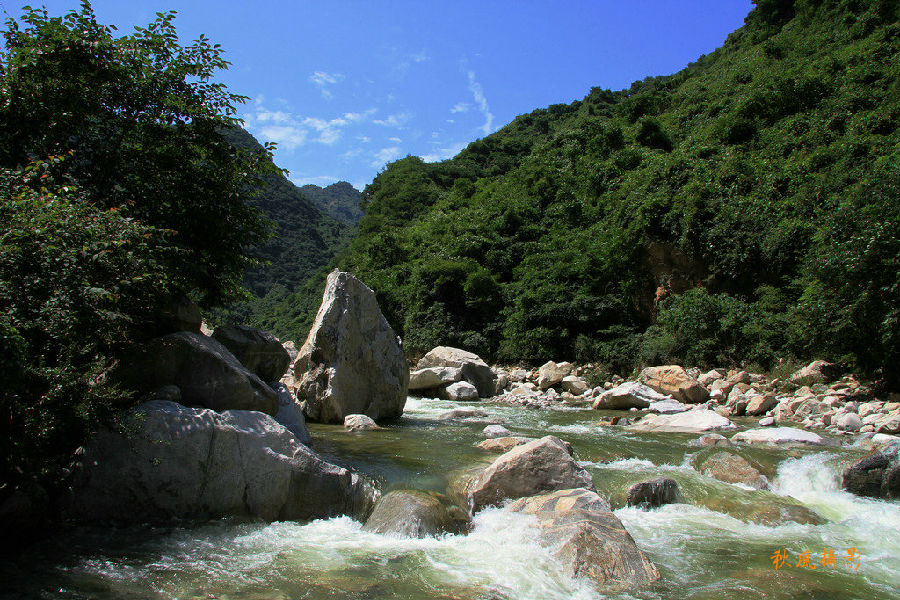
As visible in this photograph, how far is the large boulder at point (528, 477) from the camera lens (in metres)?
6.80

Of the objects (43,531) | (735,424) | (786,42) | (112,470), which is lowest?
(735,424)

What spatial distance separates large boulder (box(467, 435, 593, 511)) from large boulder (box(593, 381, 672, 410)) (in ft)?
33.8

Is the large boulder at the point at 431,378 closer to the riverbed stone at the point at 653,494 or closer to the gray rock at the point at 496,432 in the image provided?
the gray rock at the point at 496,432

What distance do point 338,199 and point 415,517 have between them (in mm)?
175066

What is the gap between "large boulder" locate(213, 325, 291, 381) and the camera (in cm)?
924

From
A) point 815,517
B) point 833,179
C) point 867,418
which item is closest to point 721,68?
point 833,179

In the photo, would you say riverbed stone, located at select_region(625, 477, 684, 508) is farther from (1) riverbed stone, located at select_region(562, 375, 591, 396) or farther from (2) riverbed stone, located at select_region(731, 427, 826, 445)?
(1) riverbed stone, located at select_region(562, 375, 591, 396)

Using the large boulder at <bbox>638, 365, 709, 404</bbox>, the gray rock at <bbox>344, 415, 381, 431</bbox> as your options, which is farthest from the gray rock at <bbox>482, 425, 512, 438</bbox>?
the large boulder at <bbox>638, 365, 709, 404</bbox>

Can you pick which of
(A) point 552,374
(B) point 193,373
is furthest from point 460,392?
(B) point 193,373

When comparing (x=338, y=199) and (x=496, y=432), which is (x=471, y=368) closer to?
(x=496, y=432)

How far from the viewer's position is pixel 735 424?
12.6 m

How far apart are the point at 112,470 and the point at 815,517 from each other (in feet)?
27.9

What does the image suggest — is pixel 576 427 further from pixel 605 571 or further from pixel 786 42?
pixel 786 42

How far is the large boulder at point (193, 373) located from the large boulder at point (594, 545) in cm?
438
